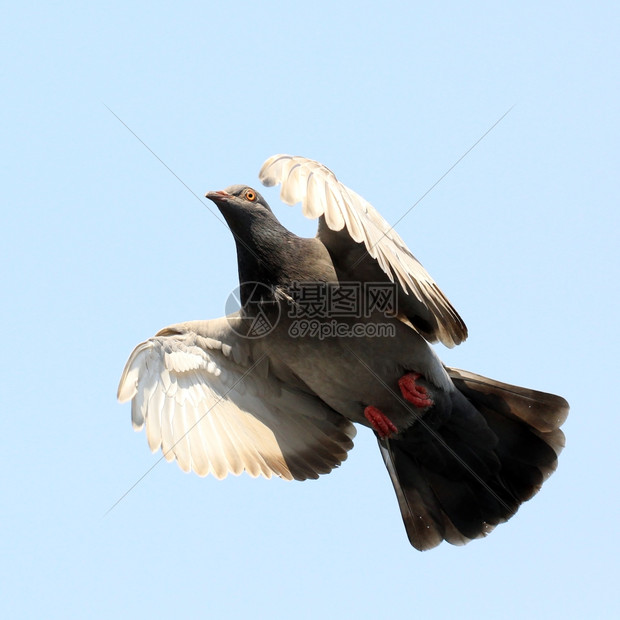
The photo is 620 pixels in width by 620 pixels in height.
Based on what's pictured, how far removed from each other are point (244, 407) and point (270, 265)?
1.38 m

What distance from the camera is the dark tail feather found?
6875 mm

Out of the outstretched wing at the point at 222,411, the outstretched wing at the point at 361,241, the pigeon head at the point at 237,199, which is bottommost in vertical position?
the outstretched wing at the point at 222,411

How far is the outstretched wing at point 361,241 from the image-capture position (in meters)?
4.96

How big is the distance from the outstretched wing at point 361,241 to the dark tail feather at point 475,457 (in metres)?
0.78

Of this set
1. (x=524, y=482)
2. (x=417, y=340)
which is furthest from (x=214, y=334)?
(x=524, y=482)

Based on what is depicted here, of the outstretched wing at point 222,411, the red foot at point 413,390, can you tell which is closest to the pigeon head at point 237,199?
the outstretched wing at point 222,411

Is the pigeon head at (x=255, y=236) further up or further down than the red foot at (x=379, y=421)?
further up

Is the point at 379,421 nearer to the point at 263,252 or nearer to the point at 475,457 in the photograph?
the point at 475,457

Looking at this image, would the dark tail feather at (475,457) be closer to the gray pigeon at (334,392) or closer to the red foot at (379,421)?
the gray pigeon at (334,392)

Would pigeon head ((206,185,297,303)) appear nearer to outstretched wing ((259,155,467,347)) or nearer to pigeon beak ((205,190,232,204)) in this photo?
pigeon beak ((205,190,232,204))

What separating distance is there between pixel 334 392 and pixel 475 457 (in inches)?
46.9

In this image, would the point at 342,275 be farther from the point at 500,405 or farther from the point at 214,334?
the point at 500,405

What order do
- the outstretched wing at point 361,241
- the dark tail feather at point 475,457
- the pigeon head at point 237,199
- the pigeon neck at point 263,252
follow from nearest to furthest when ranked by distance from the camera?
the outstretched wing at point 361,241 < the pigeon neck at point 263,252 < the pigeon head at point 237,199 < the dark tail feather at point 475,457

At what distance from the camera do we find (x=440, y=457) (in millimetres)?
7000
